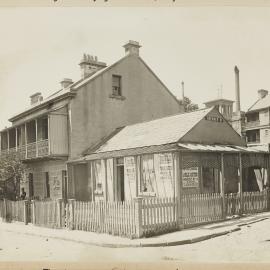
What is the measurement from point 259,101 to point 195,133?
1457 inches

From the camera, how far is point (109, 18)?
11742 mm

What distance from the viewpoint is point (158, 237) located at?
12875 mm

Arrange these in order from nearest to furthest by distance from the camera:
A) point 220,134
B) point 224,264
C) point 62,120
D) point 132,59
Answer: point 224,264 < point 220,134 < point 62,120 < point 132,59

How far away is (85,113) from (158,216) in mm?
10092

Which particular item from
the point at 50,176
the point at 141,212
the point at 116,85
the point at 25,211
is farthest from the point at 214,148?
the point at 50,176

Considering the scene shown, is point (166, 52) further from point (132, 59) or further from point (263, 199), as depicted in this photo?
point (132, 59)

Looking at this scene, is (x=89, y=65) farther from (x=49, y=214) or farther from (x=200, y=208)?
(x=200, y=208)

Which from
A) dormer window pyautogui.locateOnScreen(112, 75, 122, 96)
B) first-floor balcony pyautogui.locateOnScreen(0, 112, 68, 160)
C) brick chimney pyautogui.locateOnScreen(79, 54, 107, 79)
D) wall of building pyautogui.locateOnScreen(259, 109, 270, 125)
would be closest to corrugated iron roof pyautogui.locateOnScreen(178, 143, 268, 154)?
first-floor balcony pyautogui.locateOnScreen(0, 112, 68, 160)

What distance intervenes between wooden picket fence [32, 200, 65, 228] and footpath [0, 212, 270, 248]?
0.41 metres

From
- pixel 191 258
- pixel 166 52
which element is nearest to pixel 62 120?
pixel 166 52

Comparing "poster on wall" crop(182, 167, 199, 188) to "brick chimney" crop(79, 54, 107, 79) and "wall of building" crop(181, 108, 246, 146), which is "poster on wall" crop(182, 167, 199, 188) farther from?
"brick chimney" crop(79, 54, 107, 79)

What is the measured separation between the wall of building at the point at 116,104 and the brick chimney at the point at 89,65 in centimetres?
286

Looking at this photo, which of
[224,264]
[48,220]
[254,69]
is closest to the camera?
[224,264]

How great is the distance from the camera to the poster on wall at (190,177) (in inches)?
663
